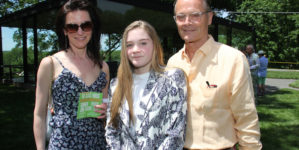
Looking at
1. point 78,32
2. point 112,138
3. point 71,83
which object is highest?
point 78,32

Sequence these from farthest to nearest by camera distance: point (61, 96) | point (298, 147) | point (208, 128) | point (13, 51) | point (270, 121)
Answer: point (13, 51)
point (270, 121)
point (298, 147)
point (61, 96)
point (208, 128)

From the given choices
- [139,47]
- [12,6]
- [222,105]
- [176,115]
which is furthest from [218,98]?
[12,6]

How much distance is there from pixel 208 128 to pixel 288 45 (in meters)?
32.4

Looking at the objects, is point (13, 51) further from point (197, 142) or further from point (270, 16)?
point (270, 16)

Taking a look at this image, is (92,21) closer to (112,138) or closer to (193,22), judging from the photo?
(193,22)

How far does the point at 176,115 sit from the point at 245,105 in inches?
18.5

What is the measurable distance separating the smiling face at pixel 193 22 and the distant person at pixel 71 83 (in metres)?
0.72

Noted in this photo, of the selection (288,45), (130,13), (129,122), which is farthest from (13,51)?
(288,45)

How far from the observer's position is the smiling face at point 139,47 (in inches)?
67.5

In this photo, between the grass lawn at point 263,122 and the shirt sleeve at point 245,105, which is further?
the grass lawn at point 263,122

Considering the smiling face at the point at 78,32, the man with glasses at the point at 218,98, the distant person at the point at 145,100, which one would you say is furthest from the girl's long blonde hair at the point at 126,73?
the smiling face at the point at 78,32

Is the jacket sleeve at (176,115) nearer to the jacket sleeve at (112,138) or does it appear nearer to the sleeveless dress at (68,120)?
the jacket sleeve at (112,138)

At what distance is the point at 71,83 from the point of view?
5.83ft

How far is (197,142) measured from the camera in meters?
1.66
